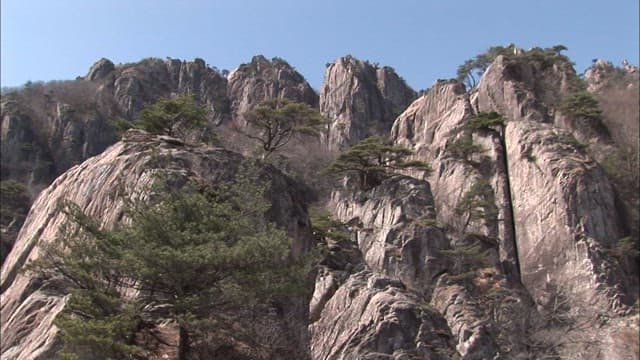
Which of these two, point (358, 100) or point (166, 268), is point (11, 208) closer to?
point (358, 100)

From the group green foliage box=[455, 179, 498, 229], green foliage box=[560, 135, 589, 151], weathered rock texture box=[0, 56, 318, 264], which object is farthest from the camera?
weathered rock texture box=[0, 56, 318, 264]

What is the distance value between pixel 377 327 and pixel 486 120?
943 inches

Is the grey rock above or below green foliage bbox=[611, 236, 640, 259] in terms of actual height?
above

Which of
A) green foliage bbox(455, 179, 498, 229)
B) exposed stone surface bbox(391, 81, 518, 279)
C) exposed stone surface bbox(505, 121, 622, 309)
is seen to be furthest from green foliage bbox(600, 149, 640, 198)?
green foliage bbox(455, 179, 498, 229)

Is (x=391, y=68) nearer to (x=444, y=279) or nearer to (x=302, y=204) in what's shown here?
(x=444, y=279)

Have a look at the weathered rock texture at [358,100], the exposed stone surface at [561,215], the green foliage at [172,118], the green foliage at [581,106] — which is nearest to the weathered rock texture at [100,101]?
the weathered rock texture at [358,100]

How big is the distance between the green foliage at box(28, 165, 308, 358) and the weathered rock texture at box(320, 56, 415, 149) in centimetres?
4932

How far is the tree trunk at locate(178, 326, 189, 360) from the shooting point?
465 inches

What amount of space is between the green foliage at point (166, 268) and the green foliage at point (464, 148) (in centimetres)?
2935

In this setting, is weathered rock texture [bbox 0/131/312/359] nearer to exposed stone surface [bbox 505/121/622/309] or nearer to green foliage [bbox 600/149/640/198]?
exposed stone surface [bbox 505/121/622/309]

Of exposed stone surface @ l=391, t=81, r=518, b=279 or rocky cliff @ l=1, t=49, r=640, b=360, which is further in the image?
exposed stone surface @ l=391, t=81, r=518, b=279

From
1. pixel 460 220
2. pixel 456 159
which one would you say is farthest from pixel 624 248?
pixel 456 159

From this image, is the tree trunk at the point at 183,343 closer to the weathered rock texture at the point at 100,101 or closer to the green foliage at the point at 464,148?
the green foliage at the point at 464,148

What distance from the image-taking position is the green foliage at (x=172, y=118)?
81.1 feet
